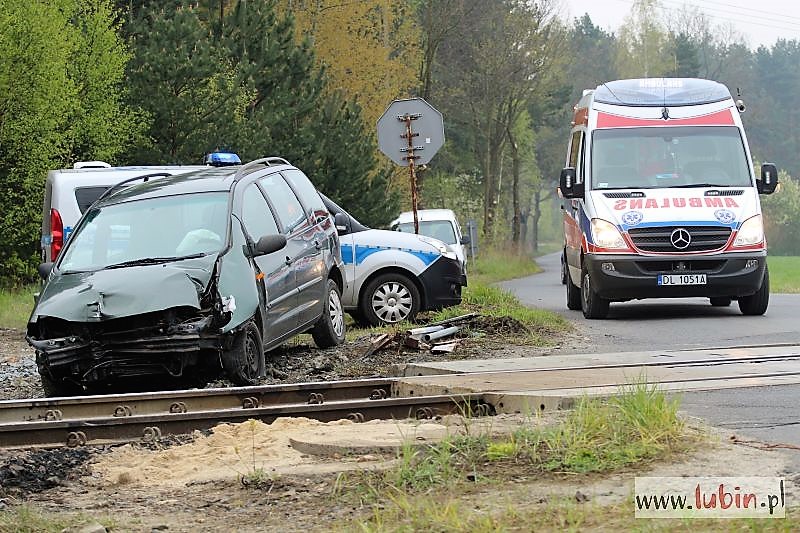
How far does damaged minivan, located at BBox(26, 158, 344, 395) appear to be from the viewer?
9.36 meters

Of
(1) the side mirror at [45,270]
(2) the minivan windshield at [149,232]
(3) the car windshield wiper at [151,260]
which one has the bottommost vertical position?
(1) the side mirror at [45,270]

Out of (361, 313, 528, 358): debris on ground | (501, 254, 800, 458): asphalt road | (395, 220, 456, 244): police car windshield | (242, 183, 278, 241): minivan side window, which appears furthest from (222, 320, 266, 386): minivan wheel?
(395, 220, 456, 244): police car windshield

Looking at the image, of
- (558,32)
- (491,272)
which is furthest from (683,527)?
(558,32)

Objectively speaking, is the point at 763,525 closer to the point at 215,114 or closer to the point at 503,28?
the point at 215,114

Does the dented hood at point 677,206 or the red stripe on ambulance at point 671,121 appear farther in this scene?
the red stripe on ambulance at point 671,121

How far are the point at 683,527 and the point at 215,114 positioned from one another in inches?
1127

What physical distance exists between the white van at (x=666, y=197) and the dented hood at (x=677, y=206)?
12 millimetres

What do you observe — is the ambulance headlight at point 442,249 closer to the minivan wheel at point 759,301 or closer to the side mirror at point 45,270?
the minivan wheel at point 759,301

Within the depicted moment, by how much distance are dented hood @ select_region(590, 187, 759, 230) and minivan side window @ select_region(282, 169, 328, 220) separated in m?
4.44

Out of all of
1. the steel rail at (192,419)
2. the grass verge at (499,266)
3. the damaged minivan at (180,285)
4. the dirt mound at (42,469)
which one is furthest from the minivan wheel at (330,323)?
the grass verge at (499,266)

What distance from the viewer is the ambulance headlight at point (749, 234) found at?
1631 cm

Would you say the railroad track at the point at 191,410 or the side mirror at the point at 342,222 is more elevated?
the side mirror at the point at 342,222

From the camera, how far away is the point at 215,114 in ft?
106

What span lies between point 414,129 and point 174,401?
38.8 ft
